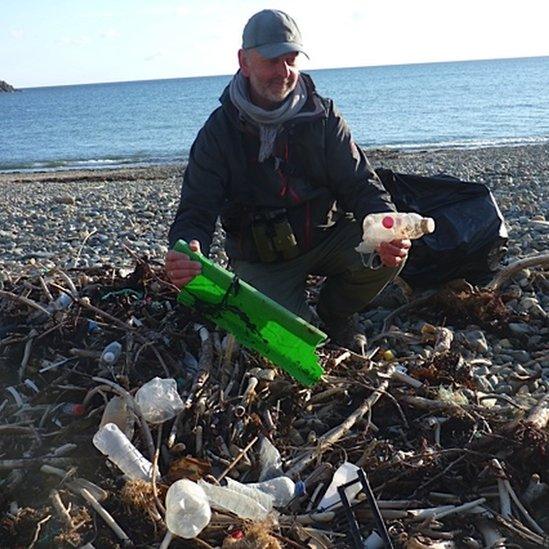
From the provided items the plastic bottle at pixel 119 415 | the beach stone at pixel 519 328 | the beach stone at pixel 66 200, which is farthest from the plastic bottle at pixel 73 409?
the beach stone at pixel 66 200

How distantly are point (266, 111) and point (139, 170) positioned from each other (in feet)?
76.1

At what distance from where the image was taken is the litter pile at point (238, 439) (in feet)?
8.84

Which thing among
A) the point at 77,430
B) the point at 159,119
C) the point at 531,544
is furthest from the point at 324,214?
the point at 159,119

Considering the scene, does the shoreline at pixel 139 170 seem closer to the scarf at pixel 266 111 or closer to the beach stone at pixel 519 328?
the beach stone at pixel 519 328

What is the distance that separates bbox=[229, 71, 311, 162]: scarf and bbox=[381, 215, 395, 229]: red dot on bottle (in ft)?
2.80

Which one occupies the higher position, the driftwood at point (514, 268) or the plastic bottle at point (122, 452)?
the plastic bottle at point (122, 452)

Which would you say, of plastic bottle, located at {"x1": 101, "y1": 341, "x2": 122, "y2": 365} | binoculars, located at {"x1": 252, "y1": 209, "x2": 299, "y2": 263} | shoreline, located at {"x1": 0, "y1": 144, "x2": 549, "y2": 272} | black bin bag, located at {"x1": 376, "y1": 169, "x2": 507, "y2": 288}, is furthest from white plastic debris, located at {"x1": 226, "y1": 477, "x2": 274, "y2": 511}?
shoreline, located at {"x1": 0, "y1": 144, "x2": 549, "y2": 272}

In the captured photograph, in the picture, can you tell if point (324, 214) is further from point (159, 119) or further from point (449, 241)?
point (159, 119)

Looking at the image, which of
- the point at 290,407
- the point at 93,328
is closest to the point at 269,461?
the point at 290,407

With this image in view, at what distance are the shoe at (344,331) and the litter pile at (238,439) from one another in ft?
0.86

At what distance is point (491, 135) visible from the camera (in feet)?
110

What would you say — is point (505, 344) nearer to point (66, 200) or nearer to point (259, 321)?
point (259, 321)

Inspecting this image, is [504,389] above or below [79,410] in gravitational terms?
below

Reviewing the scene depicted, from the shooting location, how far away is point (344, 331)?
15.2ft
